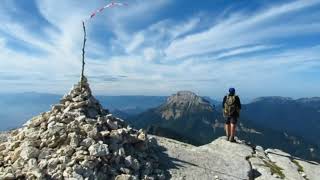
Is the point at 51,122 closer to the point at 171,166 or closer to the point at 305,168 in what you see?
the point at 171,166

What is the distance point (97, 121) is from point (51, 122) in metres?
2.50

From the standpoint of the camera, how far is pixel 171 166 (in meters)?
24.0

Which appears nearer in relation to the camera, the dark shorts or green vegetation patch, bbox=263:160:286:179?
green vegetation patch, bbox=263:160:286:179

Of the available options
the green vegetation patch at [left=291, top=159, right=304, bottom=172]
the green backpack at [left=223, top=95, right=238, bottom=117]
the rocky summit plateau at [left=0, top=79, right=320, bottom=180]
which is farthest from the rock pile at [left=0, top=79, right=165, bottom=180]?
the green vegetation patch at [left=291, top=159, right=304, bottom=172]

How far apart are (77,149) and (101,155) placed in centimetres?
123

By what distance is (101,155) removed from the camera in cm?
2058

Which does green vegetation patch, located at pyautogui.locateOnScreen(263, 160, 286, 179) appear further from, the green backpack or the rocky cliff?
the green backpack

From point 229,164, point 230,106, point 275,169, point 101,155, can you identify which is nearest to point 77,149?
point 101,155

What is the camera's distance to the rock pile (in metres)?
19.5

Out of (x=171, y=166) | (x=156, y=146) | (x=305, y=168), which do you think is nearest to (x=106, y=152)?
(x=171, y=166)

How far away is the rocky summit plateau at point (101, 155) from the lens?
19.7m

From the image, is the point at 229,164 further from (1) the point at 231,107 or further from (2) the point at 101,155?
(2) the point at 101,155

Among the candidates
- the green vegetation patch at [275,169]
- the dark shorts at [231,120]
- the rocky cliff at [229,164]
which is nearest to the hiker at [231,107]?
the dark shorts at [231,120]

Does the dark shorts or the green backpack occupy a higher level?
the green backpack
